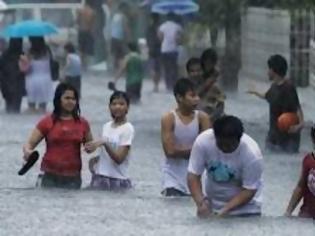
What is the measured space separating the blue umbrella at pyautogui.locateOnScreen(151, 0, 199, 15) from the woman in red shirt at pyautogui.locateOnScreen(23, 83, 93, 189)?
2227 cm

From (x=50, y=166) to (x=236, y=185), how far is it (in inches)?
141

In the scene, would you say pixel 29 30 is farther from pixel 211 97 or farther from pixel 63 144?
pixel 63 144

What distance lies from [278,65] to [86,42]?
23544 mm

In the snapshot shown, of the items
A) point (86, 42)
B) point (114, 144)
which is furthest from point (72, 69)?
point (114, 144)

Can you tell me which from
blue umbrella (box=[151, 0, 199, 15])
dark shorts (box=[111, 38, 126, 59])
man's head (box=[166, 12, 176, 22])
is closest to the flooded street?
man's head (box=[166, 12, 176, 22])

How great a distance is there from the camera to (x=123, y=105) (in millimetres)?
17219

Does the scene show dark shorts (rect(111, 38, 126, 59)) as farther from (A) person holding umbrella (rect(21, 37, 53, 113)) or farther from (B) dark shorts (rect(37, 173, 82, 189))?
(B) dark shorts (rect(37, 173, 82, 189))

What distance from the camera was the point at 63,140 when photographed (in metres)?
17.2

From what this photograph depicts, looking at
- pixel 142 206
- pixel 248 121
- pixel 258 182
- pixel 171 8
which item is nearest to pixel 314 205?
pixel 258 182

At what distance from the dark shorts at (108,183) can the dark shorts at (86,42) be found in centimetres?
2780

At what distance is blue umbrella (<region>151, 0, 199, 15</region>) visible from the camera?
39938 millimetres

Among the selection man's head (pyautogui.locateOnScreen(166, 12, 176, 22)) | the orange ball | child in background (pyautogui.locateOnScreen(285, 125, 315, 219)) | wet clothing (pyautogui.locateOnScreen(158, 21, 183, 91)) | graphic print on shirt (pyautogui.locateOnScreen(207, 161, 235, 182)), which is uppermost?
graphic print on shirt (pyautogui.locateOnScreen(207, 161, 235, 182))

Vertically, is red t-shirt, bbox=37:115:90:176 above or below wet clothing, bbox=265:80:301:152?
above

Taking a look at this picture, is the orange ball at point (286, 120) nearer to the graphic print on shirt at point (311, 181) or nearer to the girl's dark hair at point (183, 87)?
the girl's dark hair at point (183, 87)
